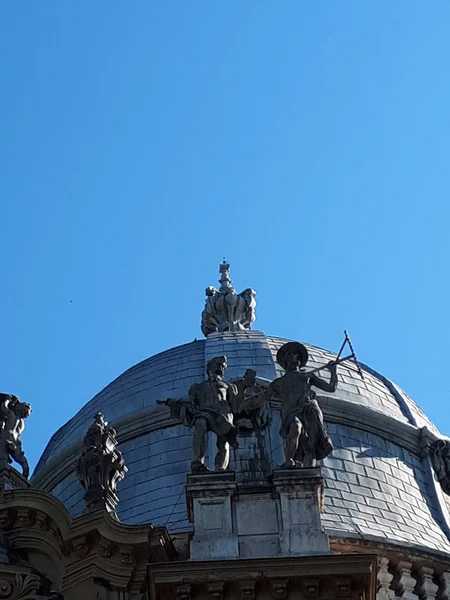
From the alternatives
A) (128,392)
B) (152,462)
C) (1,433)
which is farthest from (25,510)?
(128,392)

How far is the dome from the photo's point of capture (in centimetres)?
3469

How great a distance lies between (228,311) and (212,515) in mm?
16134

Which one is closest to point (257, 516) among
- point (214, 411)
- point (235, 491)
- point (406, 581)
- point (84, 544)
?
point (235, 491)

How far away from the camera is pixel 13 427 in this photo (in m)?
31.8

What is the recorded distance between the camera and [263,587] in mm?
25578

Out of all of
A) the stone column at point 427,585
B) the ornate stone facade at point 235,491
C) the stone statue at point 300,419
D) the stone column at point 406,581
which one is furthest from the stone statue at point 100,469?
the stone column at point 427,585

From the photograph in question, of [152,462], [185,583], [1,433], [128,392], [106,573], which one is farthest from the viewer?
[128,392]

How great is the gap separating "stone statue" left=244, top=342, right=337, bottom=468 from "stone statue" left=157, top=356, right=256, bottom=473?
451 mm

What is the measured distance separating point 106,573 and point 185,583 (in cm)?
241

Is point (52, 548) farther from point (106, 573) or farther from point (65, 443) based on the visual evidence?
point (65, 443)

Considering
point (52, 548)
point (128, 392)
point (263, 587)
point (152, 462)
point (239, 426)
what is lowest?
point (263, 587)

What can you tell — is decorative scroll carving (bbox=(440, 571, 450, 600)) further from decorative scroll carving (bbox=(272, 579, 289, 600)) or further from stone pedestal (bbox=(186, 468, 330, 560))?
decorative scroll carving (bbox=(272, 579, 289, 600))

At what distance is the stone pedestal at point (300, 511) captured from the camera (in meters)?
26.2

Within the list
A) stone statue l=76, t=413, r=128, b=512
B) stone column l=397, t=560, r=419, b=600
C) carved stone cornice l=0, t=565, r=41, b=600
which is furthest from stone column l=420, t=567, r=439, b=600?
carved stone cornice l=0, t=565, r=41, b=600
